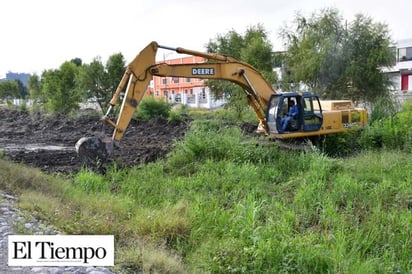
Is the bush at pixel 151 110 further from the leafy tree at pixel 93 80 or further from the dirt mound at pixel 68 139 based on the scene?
the leafy tree at pixel 93 80

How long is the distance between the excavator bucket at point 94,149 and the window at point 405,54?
147ft

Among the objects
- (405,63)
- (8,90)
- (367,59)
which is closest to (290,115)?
(367,59)

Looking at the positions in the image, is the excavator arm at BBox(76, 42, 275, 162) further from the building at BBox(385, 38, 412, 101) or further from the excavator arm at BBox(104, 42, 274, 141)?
the building at BBox(385, 38, 412, 101)

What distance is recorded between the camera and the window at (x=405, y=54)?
4566 cm

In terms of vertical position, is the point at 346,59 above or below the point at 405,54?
below

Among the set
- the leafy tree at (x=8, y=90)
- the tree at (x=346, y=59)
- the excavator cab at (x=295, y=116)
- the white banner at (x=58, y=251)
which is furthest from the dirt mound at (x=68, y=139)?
the leafy tree at (x=8, y=90)

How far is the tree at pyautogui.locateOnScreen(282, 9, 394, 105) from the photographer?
18234 millimetres

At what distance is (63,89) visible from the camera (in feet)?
83.1

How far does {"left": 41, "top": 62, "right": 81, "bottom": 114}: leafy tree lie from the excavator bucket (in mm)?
16713

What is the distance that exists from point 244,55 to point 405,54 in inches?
1298

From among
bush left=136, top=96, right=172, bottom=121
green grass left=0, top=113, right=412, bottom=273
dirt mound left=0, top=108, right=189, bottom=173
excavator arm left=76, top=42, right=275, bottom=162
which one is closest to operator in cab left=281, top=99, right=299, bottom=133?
excavator arm left=76, top=42, right=275, bottom=162

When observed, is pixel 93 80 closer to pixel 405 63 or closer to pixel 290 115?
pixel 290 115

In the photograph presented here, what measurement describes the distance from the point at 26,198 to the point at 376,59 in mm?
16652

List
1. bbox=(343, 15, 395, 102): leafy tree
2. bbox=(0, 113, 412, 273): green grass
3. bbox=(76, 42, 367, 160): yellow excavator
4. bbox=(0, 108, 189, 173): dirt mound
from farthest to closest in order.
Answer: bbox=(343, 15, 395, 102): leafy tree < bbox=(0, 108, 189, 173): dirt mound < bbox=(76, 42, 367, 160): yellow excavator < bbox=(0, 113, 412, 273): green grass
